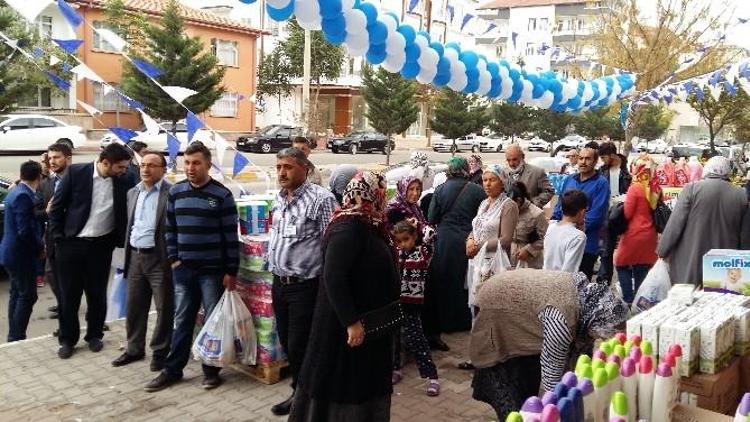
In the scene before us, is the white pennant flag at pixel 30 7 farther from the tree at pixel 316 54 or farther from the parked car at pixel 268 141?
the tree at pixel 316 54

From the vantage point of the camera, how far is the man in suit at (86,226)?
5.56 meters

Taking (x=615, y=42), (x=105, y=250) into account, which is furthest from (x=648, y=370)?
(x=615, y=42)

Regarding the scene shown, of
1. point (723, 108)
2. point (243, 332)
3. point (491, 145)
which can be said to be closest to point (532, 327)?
point (243, 332)

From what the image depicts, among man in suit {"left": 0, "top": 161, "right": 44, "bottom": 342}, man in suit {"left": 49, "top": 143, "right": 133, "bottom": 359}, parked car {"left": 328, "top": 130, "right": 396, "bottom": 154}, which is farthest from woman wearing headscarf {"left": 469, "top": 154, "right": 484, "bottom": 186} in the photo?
parked car {"left": 328, "top": 130, "right": 396, "bottom": 154}

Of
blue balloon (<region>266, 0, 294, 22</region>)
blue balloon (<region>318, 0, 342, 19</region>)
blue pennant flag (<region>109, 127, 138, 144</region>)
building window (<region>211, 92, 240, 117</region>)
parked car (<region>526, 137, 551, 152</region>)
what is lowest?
parked car (<region>526, 137, 551, 152</region>)

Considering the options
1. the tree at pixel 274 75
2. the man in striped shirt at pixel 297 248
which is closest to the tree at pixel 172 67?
the tree at pixel 274 75

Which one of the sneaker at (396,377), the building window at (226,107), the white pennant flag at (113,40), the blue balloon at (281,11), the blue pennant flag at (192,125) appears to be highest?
the building window at (226,107)

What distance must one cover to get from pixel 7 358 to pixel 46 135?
2194 cm

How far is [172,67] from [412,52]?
22.5 meters

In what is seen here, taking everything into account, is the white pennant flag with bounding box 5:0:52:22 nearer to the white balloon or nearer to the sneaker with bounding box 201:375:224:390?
the white balloon

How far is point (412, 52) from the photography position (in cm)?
637

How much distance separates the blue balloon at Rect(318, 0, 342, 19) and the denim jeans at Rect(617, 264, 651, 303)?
3.94 m

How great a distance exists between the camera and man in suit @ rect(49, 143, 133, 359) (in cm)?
556

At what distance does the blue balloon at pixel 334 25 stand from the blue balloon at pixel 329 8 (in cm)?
5
